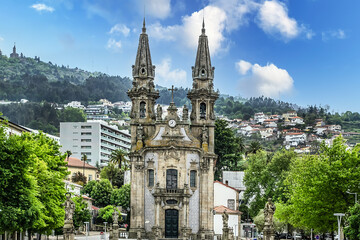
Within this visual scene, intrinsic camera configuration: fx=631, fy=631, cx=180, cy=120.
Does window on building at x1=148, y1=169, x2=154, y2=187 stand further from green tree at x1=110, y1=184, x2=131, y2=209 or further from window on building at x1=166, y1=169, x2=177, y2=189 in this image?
green tree at x1=110, y1=184, x2=131, y2=209

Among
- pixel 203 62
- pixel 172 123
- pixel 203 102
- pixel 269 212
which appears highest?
pixel 203 62

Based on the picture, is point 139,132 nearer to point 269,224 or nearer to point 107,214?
point 107,214

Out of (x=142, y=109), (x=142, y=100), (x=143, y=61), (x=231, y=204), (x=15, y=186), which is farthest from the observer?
(x=231, y=204)

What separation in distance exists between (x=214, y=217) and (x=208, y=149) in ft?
38.3

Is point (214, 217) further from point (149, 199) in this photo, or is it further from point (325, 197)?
point (325, 197)

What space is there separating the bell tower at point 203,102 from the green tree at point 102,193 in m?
42.9

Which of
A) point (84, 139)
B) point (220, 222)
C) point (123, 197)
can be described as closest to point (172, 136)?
point (220, 222)

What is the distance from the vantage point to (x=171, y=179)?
262 feet

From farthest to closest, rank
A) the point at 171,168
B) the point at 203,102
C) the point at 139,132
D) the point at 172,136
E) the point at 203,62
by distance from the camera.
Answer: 1. the point at 203,62
2. the point at 203,102
3. the point at 139,132
4. the point at 172,136
5. the point at 171,168

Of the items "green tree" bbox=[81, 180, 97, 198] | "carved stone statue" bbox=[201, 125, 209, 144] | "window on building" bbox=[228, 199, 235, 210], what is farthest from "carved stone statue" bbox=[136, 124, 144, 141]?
"green tree" bbox=[81, 180, 97, 198]

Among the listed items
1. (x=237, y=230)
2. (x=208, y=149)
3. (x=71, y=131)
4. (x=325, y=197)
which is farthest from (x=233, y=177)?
(x=71, y=131)

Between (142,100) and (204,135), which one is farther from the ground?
(142,100)

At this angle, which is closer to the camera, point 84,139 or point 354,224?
point 354,224

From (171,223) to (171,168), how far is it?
6862mm
